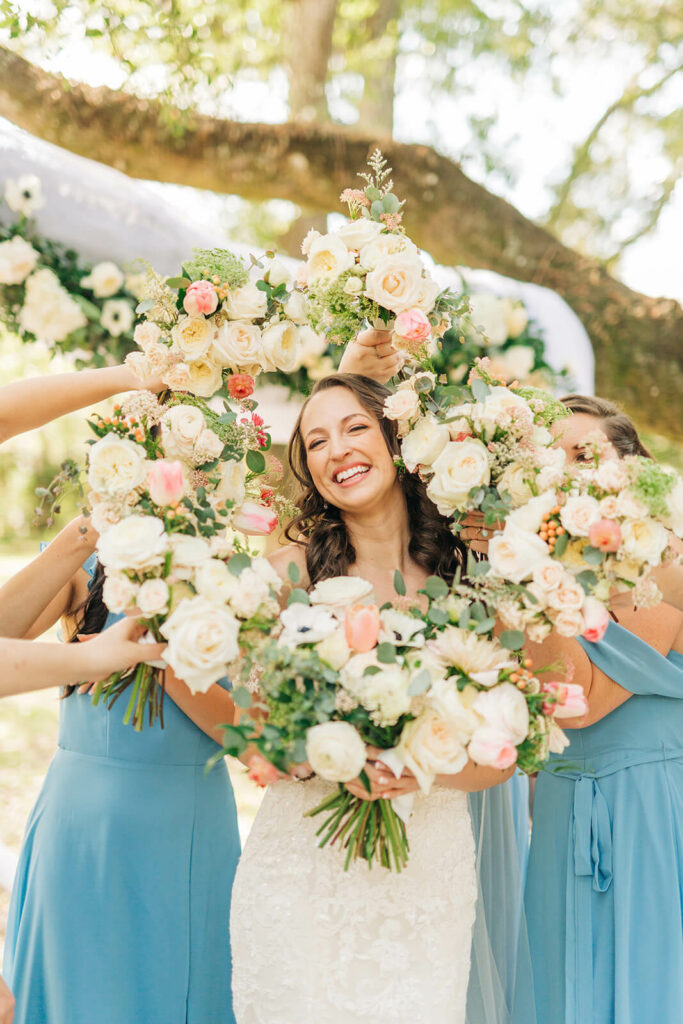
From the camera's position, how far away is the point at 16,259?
12.5 ft

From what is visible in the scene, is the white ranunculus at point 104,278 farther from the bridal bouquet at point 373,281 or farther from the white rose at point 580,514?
the white rose at point 580,514

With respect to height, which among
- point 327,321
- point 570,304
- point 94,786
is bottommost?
point 94,786

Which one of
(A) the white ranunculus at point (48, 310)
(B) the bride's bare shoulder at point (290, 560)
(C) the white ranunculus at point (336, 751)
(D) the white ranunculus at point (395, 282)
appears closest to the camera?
(C) the white ranunculus at point (336, 751)

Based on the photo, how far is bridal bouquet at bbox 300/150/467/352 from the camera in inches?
94.6

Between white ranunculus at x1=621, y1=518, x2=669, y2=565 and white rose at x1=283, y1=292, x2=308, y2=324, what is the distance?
110cm

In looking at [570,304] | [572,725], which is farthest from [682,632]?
[570,304]

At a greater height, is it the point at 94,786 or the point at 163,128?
the point at 163,128

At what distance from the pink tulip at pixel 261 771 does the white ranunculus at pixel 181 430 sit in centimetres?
83

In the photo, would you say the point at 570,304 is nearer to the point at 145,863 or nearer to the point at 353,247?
the point at 353,247

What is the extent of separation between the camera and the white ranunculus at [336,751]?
1897 millimetres

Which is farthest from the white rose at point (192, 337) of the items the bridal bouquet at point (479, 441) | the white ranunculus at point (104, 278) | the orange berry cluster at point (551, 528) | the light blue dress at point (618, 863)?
the white ranunculus at point (104, 278)

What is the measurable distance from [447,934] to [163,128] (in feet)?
15.4

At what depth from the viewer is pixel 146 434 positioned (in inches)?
89.1

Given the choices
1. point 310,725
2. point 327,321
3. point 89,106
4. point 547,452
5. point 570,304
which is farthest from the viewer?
point 570,304
